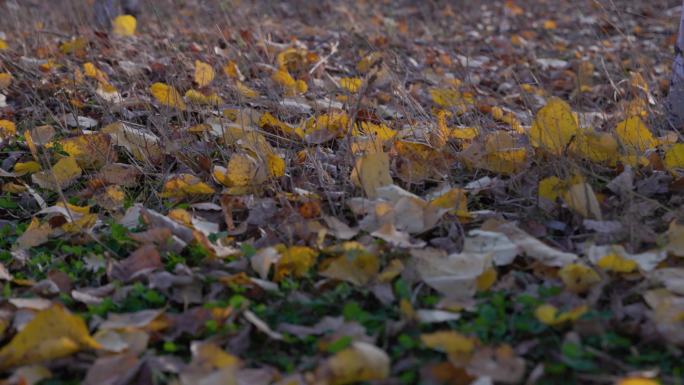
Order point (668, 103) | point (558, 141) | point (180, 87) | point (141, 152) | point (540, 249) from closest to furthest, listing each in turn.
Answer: point (540, 249) → point (558, 141) → point (141, 152) → point (668, 103) → point (180, 87)

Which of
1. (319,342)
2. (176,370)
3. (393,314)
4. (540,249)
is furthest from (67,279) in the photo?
(540,249)

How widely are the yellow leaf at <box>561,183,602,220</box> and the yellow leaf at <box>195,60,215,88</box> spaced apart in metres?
1.74

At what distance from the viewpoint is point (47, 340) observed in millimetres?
1540

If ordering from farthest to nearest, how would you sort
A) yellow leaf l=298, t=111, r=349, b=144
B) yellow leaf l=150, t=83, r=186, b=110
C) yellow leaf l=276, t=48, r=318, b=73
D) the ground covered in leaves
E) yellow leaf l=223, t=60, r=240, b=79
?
yellow leaf l=276, t=48, r=318, b=73 → yellow leaf l=223, t=60, r=240, b=79 → yellow leaf l=150, t=83, r=186, b=110 → yellow leaf l=298, t=111, r=349, b=144 → the ground covered in leaves

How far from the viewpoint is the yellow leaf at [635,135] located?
8.00 ft

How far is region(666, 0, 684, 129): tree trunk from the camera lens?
2.73 metres

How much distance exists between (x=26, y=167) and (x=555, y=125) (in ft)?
5.73

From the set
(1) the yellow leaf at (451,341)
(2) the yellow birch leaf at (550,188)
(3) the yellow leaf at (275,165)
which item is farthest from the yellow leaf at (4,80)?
(1) the yellow leaf at (451,341)

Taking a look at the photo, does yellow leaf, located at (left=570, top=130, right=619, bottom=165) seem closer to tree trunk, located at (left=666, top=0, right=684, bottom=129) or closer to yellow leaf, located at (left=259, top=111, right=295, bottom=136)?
tree trunk, located at (left=666, top=0, right=684, bottom=129)

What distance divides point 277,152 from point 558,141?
924 mm

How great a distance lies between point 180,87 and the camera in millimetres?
3109

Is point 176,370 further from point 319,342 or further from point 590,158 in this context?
point 590,158

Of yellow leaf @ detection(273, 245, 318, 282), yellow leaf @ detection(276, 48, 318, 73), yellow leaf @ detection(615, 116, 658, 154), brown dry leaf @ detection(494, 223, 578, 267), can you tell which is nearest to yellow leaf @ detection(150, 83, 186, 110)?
yellow leaf @ detection(276, 48, 318, 73)

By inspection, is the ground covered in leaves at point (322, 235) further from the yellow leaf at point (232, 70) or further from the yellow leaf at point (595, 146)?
the yellow leaf at point (232, 70)
